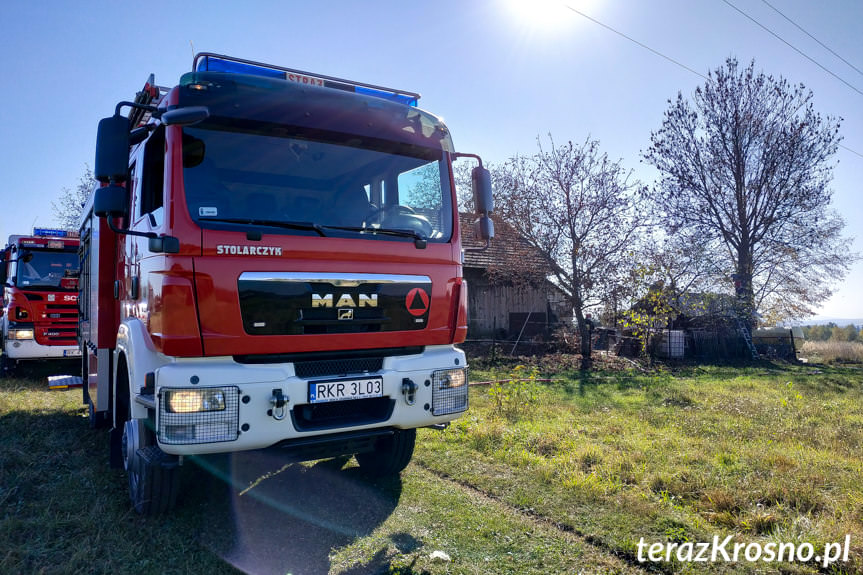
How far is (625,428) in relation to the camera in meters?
6.49

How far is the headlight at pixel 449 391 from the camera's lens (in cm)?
407

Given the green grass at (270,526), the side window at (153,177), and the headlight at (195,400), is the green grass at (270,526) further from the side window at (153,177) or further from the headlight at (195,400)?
the side window at (153,177)

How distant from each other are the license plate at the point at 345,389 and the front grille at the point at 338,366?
9 centimetres

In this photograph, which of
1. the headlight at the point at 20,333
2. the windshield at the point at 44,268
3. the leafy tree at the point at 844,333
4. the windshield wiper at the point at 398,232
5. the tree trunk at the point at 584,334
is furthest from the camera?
the leafy tree at the point at 844,333

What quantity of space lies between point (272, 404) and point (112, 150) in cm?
191

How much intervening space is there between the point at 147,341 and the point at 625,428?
17.4ft

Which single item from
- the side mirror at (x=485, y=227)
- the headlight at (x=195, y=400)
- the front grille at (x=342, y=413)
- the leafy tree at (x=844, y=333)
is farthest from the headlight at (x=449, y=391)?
the leafy tree at (x=844, y=333)

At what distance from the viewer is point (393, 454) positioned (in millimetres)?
4867

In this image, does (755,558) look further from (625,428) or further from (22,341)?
(22,341)

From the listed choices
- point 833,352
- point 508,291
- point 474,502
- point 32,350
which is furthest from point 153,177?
point 833,352

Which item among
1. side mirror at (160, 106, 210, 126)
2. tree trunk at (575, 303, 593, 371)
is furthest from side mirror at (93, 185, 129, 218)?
tree trunk at (575, 303, 593, 371)

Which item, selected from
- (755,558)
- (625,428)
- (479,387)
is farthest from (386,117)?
(479,387)

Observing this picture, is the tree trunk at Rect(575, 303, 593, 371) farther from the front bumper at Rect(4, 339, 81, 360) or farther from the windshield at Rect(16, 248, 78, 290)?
the windshield at Rect(16, 248, 78, 290)

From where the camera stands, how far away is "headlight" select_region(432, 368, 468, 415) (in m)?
4.07
